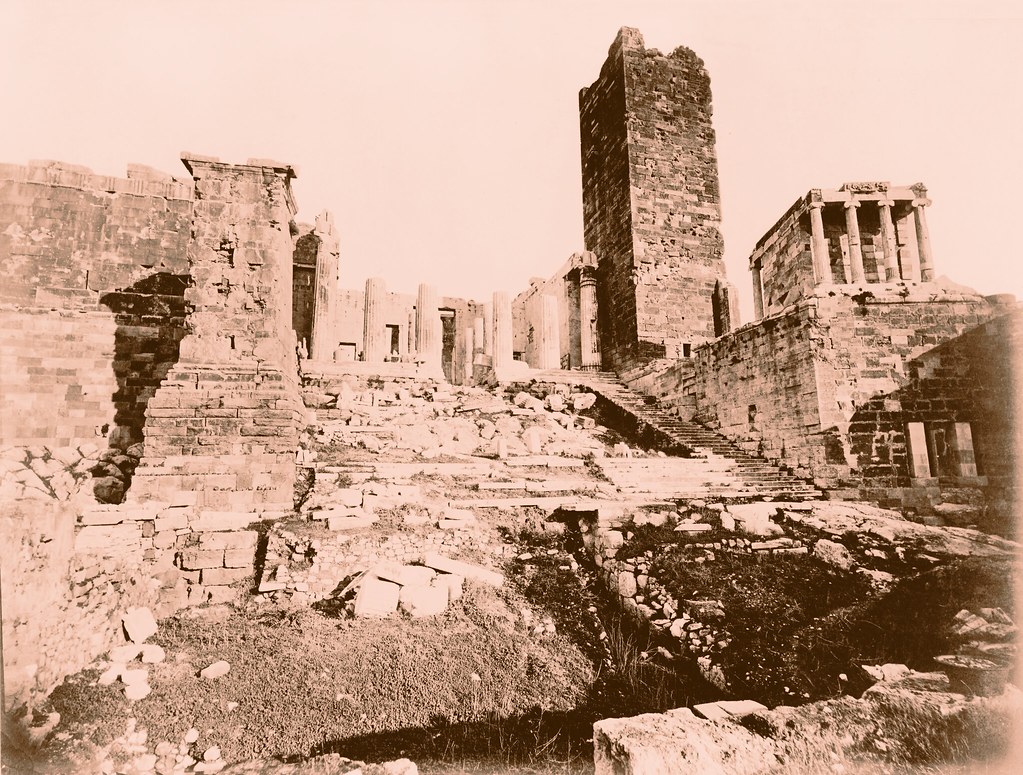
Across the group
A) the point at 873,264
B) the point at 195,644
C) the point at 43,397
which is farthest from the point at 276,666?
the point at 873,264

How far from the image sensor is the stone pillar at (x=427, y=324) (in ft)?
58.9

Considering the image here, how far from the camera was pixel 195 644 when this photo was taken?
5.11m

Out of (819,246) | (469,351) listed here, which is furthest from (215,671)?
(469,351)

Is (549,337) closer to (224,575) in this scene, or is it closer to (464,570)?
(464,570)

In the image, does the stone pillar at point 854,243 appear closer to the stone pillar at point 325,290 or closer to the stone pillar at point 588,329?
the stone pillar at point 588,329

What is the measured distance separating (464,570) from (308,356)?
13.1 metres

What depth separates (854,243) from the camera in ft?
45.9

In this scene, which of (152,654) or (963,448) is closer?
(152,654)

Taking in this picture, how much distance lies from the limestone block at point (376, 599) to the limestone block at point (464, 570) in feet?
1.93

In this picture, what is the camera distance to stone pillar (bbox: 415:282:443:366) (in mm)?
17938

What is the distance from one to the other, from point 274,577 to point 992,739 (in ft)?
21.3

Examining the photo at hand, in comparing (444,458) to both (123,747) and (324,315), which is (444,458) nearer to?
(123,747)

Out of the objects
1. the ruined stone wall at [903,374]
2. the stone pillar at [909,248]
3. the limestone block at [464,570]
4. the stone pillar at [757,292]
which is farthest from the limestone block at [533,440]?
the stone pillar at [909,248]

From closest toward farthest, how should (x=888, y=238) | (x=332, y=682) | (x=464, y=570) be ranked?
1. (x=332, y=682)
2. (x=464, y=570)
3. (x=888, y=238)
